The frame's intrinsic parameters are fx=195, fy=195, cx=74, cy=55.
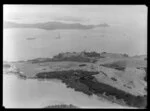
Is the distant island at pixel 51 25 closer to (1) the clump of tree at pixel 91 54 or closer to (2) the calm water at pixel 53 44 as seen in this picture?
(2) the calm water at pixel 53 44

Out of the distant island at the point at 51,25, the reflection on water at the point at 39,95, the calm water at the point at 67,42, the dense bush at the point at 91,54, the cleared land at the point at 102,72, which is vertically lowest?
the reflection on water at the point at 39,95

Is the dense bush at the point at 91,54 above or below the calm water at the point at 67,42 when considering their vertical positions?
below

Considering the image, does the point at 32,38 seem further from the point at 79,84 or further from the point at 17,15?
the point at 79,84

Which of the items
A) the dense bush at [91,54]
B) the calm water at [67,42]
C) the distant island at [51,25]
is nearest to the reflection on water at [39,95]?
the calm water at [67,42]

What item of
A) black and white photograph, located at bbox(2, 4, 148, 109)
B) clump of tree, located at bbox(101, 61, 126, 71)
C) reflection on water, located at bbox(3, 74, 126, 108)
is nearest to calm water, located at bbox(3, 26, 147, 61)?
black and white photograph, located at bbox(2, 4, 148, 109)

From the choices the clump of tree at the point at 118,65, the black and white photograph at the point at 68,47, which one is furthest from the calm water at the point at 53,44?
the clump of tree at the point at 118,65

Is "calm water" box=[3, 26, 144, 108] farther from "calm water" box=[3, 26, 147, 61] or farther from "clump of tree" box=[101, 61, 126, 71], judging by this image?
"clump of tree" box=[101, 61, 126, 71]
